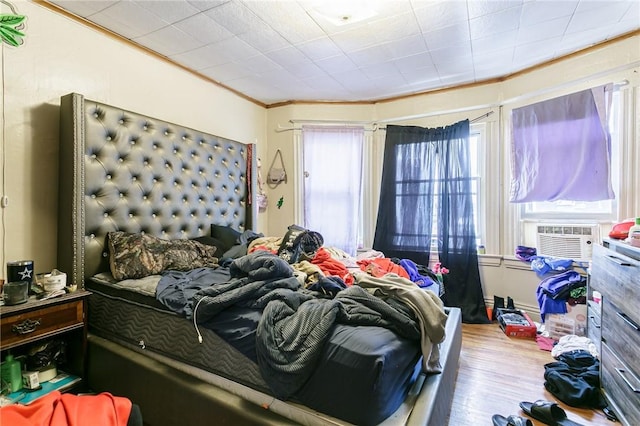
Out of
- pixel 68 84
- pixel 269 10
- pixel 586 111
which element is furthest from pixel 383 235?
pixel 68 84

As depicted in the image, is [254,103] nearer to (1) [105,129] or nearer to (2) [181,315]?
(1) [105,129]

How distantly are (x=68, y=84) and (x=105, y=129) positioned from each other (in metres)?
0.35

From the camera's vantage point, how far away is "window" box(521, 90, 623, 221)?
2408 mm

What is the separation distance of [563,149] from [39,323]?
3895 millimetres

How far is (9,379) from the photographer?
1.43 m

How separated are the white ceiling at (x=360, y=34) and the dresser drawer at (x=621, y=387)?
213cm

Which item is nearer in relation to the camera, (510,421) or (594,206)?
(510,421)

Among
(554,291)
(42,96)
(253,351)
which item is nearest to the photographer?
(253,351)

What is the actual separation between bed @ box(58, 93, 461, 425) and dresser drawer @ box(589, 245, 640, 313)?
2.67 ft

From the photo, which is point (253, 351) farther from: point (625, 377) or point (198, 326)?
point (625, 377)

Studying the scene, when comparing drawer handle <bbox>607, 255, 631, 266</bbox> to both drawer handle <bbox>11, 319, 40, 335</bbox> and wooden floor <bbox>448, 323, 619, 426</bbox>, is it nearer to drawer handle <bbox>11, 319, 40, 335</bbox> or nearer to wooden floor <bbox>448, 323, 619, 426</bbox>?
wooden floor <bbox>448, 323, 619, 426</bbox>

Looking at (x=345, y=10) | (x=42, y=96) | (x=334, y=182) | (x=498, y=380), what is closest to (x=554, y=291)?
(x=498, y=380)

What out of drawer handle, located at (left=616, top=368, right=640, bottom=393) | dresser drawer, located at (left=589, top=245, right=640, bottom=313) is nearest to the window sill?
dresser drawer, located at (left=589, top=245, right=640, bottom=313)

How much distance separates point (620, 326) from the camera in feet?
4.98
